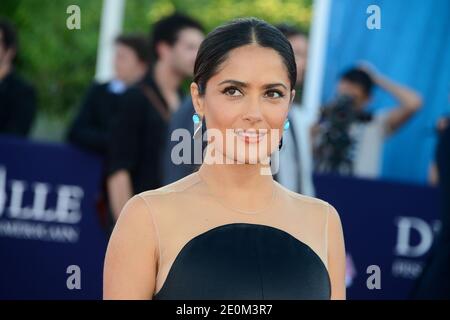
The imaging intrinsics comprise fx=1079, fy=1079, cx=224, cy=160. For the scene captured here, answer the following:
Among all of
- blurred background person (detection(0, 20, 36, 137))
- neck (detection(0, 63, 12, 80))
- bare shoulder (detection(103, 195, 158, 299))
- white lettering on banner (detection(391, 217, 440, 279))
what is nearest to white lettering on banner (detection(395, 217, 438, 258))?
white lettering on banner (detection(391, 217, 440, 279))

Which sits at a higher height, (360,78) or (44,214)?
(360,78)

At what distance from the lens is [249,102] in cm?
221

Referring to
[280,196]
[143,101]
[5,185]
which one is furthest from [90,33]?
[280,196]

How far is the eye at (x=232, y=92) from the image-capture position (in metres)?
2.22

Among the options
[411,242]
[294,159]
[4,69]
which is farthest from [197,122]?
[4,69]

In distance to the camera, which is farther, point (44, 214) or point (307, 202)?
point (44, 214)

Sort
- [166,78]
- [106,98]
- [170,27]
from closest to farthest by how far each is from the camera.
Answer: [166,78], [170,27], [106,98]

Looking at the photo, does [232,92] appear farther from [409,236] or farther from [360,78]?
[360,78]

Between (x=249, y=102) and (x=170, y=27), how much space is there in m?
3.43

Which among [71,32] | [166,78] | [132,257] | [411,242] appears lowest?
[411,242]

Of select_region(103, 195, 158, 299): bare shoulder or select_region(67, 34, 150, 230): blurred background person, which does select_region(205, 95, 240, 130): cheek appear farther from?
select_region(67, 34, 150, 230): blurred background person

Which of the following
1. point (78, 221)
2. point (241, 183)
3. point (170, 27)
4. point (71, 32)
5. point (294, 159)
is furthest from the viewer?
point (71, 32)

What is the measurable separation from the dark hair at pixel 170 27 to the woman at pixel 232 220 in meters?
3.24

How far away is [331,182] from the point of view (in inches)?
261
